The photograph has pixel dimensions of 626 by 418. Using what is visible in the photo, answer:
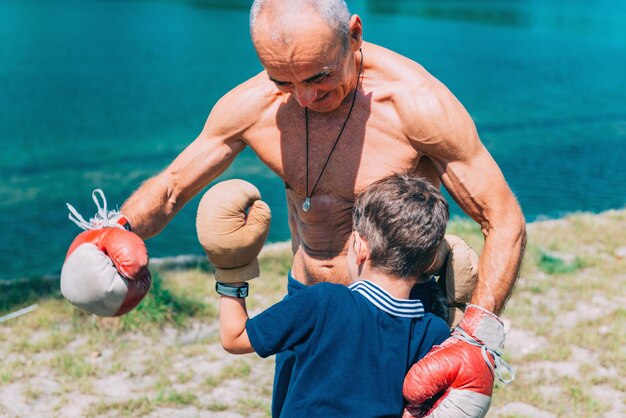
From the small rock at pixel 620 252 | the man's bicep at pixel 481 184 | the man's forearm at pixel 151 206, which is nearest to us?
the man's bicep at pixel 481 184

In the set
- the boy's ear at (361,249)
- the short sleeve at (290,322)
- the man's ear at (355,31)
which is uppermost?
the man's ear at (355,31)

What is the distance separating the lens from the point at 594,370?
4734 mm

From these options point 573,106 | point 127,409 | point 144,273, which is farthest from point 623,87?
point 144,273

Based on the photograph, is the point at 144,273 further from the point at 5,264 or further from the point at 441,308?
the point at 5,264

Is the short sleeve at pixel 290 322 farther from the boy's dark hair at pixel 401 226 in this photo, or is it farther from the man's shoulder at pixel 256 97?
the man's shoulder at pixel 256 97

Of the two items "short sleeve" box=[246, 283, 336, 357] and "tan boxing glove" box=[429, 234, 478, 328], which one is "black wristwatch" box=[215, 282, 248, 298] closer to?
"short sleeve" box=[246, 283, 336, 357]

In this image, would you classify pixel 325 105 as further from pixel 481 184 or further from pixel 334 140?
pixel 481 184

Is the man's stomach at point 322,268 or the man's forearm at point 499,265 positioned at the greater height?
the man's forearm at point 499,265

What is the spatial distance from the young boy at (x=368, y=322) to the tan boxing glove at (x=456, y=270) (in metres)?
0.36

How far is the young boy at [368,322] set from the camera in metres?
2.01

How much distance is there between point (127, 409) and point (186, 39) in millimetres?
18137

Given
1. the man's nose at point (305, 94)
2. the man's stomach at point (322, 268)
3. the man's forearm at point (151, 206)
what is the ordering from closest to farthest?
the man's nose at point (305, 94) → the man's forearm at point (151, 206) → the man's stomach at point (322, 268)

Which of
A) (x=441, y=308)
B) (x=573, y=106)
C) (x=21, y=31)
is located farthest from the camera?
(x=21, y=31)

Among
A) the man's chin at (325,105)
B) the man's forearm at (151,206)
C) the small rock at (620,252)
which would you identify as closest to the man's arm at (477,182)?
the man's chin at (325,105)
